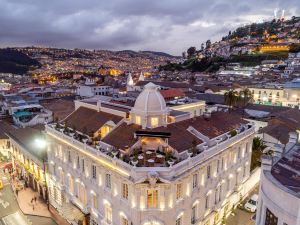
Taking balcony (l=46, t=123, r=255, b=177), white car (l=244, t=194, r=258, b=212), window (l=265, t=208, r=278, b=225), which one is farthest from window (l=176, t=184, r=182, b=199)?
white car (l=244, t=194, r=258, b=212)

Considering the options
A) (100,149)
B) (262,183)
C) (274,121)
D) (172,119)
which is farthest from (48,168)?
(274,121)

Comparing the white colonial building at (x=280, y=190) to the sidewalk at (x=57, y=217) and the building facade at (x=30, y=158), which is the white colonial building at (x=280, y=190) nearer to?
the sidewalk at (x=57, y=217)

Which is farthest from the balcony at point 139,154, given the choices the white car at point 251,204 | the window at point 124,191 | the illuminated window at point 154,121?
the white car at point 251,204

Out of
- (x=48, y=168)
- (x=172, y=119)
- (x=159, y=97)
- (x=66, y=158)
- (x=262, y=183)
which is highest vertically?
(x=159, y=97)

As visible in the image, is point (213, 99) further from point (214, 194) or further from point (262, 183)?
point (262, 183)

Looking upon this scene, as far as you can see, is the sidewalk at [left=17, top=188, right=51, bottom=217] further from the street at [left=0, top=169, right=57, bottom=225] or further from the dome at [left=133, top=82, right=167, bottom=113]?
the dome at [left=133, top=82, right=167, bottom=113]

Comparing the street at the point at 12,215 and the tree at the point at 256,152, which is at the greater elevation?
the tree at the point at 256,152
